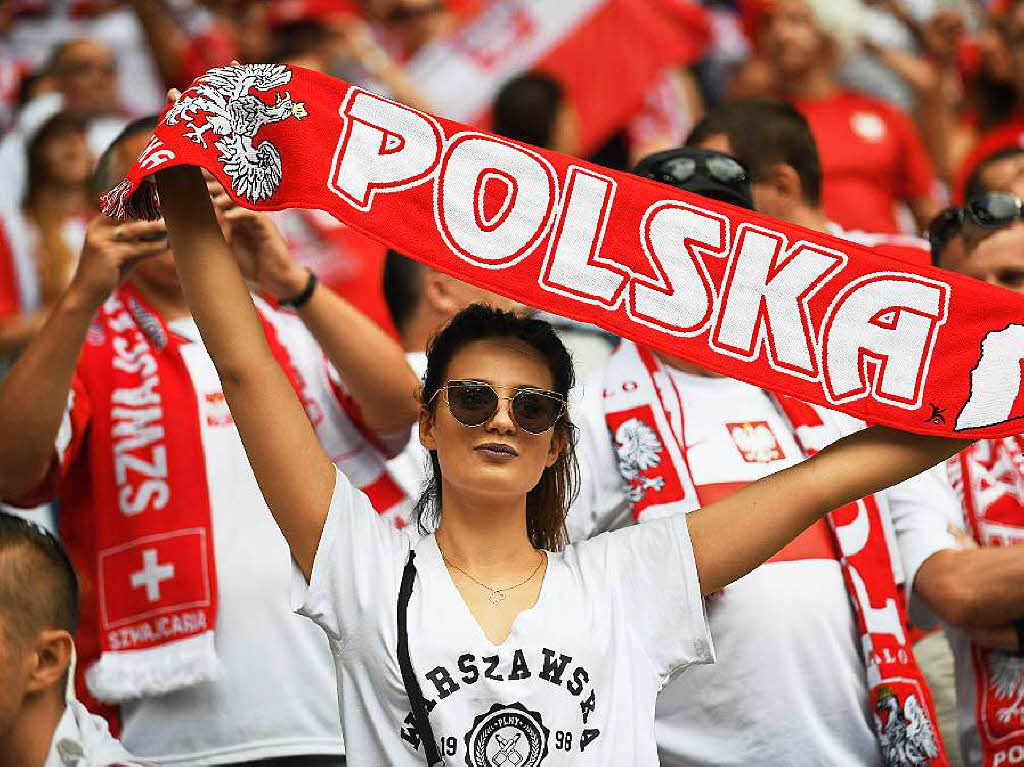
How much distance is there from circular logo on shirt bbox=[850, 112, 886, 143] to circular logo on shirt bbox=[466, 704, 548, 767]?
363 cm

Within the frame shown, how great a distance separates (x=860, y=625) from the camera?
296 centimetres

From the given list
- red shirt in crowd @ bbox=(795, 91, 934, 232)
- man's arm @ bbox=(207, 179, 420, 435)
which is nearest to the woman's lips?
man's arm @ bbox=(207, 179, 420, 435)

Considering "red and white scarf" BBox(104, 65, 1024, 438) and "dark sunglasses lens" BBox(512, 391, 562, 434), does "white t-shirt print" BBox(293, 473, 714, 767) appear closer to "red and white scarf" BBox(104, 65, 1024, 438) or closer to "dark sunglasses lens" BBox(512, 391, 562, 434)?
"dark sunglasses lens" BBox(512, 391, 562, 434)

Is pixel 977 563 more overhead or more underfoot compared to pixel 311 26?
more underfoot

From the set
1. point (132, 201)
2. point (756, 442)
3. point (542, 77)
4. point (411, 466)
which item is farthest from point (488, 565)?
point (542, 77)

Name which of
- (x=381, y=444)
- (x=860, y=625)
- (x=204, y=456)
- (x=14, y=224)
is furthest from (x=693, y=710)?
(x=14, y=224)

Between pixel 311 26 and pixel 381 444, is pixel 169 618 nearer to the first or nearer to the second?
pixel 381 444

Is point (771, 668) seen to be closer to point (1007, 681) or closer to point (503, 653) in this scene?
point (1007, 681)

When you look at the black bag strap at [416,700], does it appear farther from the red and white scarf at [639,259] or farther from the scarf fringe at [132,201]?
the scarf fringe at [132,201]

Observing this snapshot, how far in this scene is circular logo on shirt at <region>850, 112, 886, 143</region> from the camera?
18.2 feet

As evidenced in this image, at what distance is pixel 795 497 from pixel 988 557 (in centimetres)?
66

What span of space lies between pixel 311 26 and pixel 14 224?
157 cm

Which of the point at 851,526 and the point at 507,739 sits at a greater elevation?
the point at 851,526

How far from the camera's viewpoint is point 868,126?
18.3 feet
